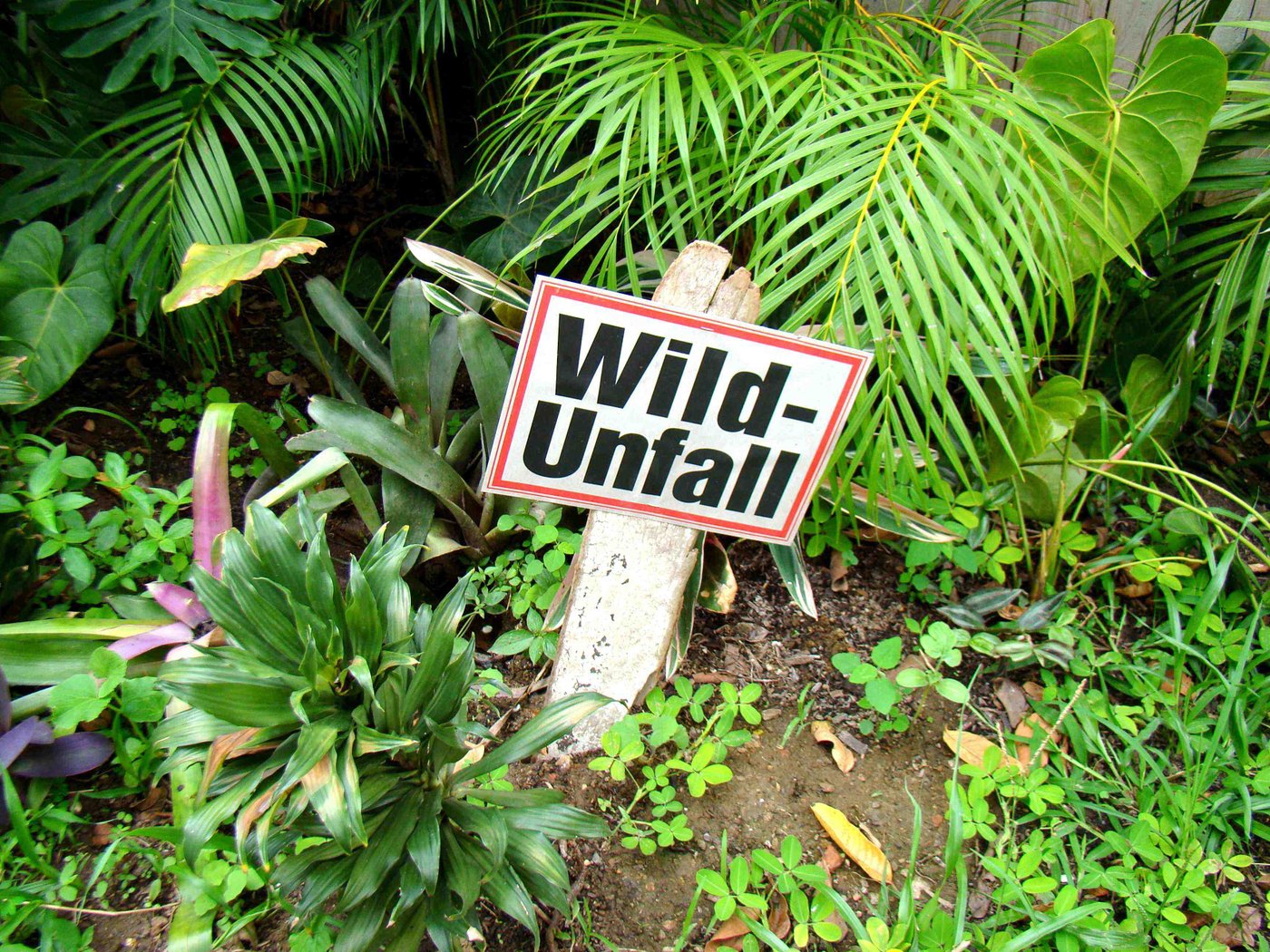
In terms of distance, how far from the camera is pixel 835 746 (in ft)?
4.78

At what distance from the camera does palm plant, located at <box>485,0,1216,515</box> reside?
127cm

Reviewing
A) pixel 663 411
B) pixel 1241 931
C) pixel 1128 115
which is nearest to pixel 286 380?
pixel 663 411

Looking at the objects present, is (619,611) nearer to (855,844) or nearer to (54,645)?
(855,844)

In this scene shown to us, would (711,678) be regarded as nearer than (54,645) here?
No

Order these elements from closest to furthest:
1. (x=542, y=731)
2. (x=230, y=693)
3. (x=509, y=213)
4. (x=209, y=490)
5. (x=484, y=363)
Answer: (x=230, y=693) → (x=542, y=731) → (x=209, y=490) → (x=484, y=363) → (x=509, y=213)

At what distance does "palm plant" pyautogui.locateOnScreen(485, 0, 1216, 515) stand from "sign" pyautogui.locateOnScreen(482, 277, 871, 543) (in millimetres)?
171

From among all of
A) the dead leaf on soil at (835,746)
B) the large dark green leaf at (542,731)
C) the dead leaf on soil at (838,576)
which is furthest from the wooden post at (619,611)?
the dead leaf on soil at (838,576)

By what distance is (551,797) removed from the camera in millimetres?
1122

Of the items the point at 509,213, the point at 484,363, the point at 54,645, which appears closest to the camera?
the point at 54,645

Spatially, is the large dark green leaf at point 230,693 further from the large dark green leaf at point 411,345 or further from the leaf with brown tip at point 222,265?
the large dark green leaf at point 411,345

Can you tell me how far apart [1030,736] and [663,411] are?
916 millimetres

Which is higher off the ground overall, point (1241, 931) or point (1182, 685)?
point (1182, 685)

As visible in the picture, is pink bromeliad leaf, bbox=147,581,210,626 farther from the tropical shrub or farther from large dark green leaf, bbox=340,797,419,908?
the tropical shrub

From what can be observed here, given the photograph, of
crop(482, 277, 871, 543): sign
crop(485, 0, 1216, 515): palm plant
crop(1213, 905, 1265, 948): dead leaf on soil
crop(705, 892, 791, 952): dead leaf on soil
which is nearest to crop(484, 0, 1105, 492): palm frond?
crop(485, 0, 1216, 515): palm plant
